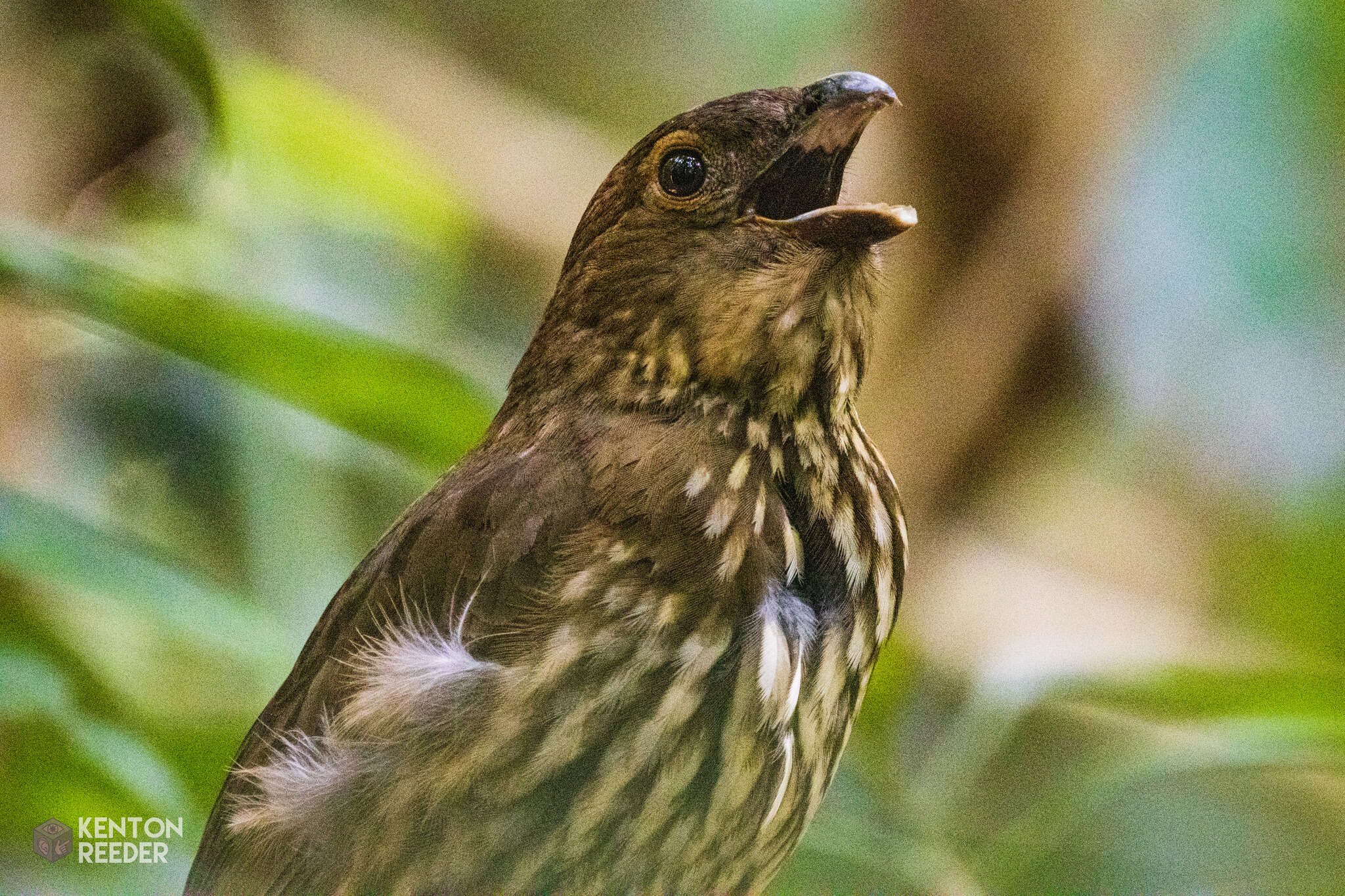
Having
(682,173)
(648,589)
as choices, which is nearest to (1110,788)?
(648,589)

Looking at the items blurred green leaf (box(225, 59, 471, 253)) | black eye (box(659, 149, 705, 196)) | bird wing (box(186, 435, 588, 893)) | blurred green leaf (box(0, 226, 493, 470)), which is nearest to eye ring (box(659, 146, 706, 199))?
black eye (box(659, 149, 705, 196))

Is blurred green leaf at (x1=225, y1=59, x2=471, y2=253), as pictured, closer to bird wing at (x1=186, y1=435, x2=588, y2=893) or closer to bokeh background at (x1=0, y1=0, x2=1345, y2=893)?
bokeh background at (x1=0, y1=0, x2=1345, y2=893)

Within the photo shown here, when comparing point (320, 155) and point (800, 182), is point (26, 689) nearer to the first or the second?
point (320, 155)

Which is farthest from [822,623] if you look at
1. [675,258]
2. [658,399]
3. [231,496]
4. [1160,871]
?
[231,496]

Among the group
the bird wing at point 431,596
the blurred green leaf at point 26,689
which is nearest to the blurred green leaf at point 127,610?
the blurred green leaf at point 26,689

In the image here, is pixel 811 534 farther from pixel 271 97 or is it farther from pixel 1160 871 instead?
pixel 271 97
